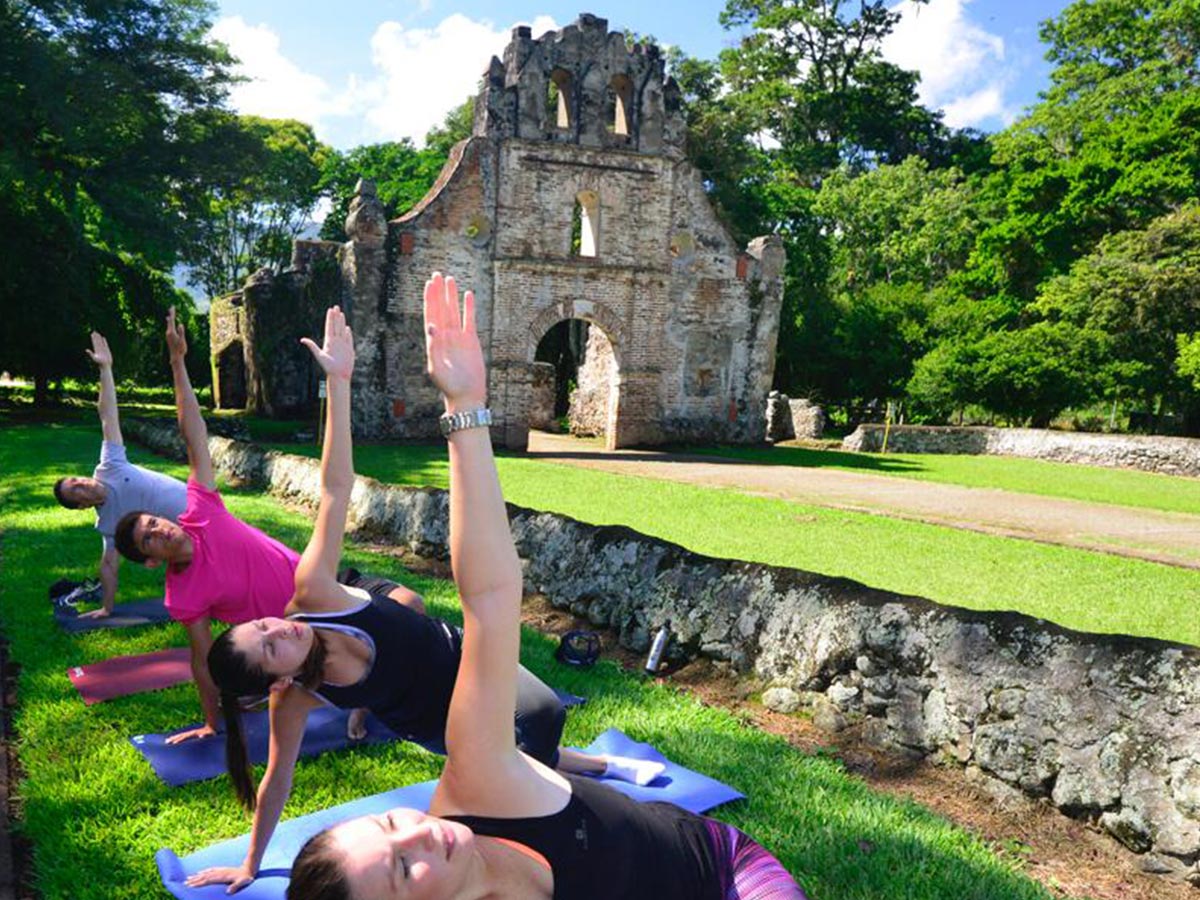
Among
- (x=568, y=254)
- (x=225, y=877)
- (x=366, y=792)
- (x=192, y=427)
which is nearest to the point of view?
(x=225, y=877)

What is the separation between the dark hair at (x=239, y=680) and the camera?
8.17 ft

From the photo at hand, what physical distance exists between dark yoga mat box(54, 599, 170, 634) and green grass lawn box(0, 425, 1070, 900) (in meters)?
0.13

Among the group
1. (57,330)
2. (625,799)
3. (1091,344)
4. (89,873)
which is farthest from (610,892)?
(1091,344)

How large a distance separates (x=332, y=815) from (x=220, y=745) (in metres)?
0.94

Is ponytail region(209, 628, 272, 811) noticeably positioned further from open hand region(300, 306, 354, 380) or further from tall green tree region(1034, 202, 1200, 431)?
tall green tree region(1034, 202, 1200, 431)

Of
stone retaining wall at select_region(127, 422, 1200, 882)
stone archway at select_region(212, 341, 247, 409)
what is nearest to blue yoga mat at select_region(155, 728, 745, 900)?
stone retaining wall at select_region(127, 422, 1200, 882)

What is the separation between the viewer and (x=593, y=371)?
28.6m

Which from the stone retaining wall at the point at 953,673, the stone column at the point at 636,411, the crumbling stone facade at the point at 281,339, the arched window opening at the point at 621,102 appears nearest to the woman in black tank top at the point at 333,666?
the stone retaining wall at the point at 953,673

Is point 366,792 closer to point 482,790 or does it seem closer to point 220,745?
point 220,745

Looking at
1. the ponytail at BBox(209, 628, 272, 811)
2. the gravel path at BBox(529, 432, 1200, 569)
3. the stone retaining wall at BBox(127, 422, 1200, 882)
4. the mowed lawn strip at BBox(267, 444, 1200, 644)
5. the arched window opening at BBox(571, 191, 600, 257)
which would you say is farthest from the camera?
the arched window opening at BBox(571, 191, 600, 257)

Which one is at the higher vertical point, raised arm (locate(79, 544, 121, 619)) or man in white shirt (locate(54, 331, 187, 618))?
man in white shirt (locate(54, 331, 187, 618))

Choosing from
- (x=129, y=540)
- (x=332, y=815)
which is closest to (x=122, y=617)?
(x=129, y=540)

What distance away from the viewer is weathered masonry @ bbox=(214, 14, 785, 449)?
790 inches

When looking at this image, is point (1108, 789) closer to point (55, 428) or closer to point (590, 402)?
point (55, 428)
